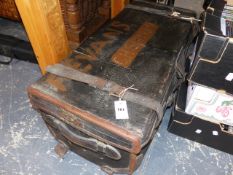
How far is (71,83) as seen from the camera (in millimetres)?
851

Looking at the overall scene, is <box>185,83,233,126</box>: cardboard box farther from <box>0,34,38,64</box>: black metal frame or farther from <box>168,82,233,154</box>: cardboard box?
<box>0,34,38,64</box>: black metal frame

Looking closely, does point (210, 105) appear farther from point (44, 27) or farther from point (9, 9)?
point (9, 9)

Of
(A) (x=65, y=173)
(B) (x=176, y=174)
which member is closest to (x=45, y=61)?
(A) (x=65, y=173)

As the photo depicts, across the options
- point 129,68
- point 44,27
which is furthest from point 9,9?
point 129,68

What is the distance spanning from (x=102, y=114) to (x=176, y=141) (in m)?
0.55

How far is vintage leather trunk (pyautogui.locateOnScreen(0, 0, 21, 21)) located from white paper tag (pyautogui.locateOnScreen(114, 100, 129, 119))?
3.77 ft

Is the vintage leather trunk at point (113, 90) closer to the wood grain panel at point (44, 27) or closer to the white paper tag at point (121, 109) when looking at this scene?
the white paper tag at point (121, 109)

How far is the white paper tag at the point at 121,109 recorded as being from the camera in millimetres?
761

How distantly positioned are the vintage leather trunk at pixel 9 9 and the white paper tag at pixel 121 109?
1.15 meters

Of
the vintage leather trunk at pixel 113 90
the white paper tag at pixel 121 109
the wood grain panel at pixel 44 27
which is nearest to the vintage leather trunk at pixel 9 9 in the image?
the wood grain panel at pixel 44 27

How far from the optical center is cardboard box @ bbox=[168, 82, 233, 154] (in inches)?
39.5

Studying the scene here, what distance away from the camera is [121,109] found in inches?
30.5

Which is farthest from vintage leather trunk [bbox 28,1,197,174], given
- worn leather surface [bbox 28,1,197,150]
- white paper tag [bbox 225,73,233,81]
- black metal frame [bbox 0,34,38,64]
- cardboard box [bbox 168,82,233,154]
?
black metal frame [bbox 0,34,38,64]

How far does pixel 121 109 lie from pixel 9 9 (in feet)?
4.04
